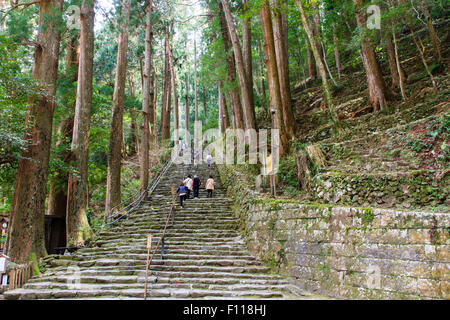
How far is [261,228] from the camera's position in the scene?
873 cm

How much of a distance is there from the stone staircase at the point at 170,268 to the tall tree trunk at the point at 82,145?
78cm

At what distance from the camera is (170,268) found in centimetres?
834

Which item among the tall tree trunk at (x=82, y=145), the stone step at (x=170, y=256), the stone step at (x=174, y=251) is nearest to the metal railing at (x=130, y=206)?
the tall tree trunk at (x=82, y=145)

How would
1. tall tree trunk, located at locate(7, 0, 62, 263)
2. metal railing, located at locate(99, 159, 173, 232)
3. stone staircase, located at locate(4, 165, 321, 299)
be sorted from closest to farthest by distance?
stone staircase, located at locate(4, 165, 321, 299) < tall tree trunk, located at locate(7, 0, 62, 263) < metal railing, located at locate(99, 159, 173, 232)

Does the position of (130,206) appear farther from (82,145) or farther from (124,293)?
(124,293)

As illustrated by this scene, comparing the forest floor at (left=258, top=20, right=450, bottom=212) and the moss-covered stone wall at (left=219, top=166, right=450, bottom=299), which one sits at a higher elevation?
the forest floor at (left=258, top=20, right=450, bottom=212)

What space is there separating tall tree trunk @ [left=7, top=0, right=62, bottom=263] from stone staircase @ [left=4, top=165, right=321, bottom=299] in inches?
34.3

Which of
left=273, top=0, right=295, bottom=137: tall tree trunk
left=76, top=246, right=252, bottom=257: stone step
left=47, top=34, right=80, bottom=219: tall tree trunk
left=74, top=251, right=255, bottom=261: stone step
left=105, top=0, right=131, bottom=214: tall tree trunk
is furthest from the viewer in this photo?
left=47, top=34, right=80, bottom=219: tall tree trunk

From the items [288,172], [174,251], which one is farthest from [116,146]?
[288,172]

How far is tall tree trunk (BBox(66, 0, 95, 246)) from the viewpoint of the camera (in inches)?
409

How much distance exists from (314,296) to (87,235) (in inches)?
288

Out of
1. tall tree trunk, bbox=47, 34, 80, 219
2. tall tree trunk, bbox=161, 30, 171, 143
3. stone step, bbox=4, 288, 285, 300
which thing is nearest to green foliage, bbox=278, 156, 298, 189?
stone step, bbox=4, 288, 285, 300

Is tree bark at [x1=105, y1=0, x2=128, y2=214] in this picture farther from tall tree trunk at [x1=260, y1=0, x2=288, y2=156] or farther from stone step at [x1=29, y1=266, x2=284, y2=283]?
tall tree trunk at [x1=260, y1=0, x2=288, y2=156]

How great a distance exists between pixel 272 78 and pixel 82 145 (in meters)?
6.80
